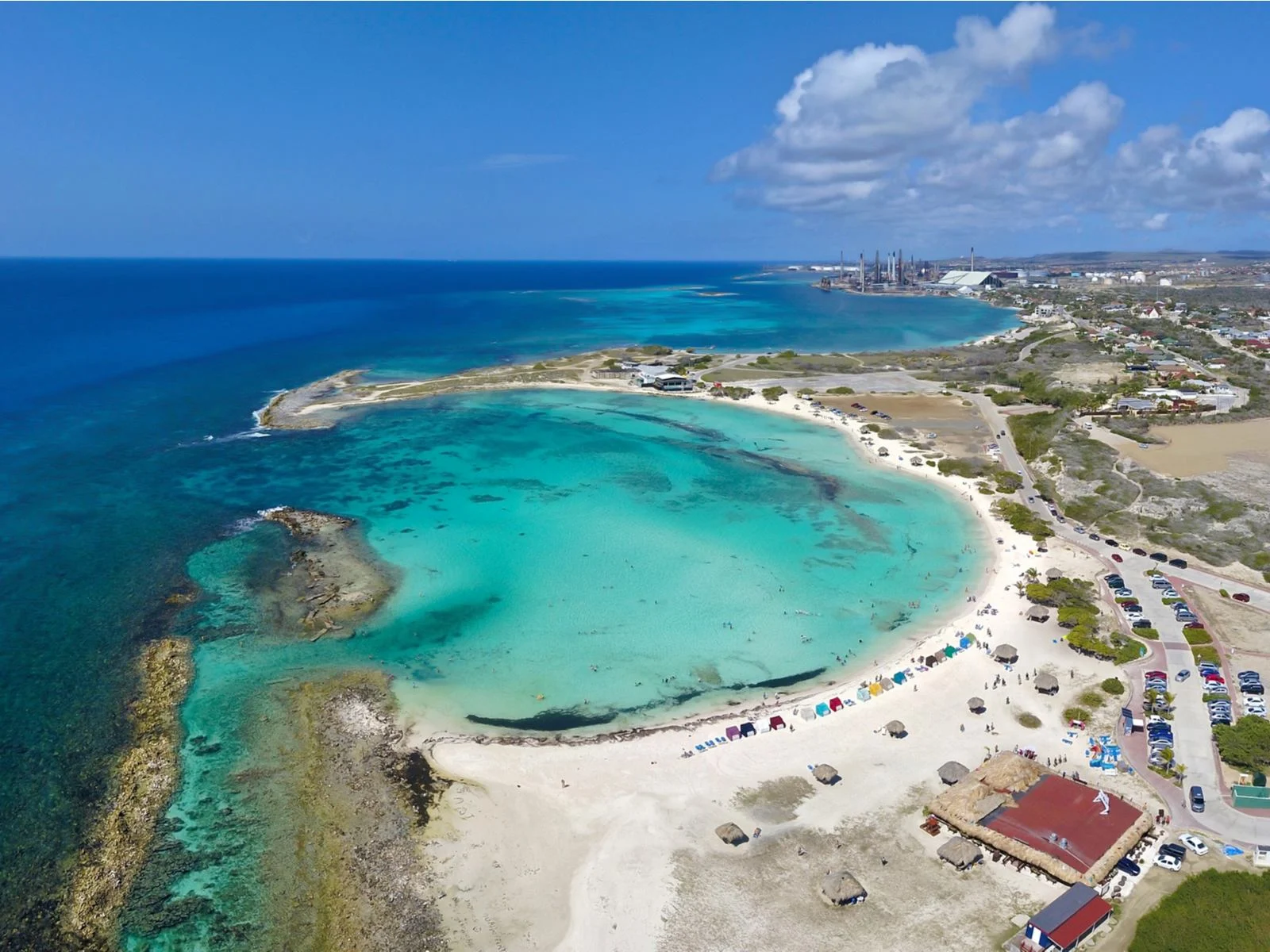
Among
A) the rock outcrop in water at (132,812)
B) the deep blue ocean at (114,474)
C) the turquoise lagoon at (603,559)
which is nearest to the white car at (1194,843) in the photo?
the turquoise lagoon at (603,559)

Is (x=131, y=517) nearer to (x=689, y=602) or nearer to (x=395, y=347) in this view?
(x=689, y=602)

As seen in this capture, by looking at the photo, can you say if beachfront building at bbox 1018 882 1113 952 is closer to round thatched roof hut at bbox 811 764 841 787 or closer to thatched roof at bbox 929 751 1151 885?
thatched roof at bbox 929 751 1151 885

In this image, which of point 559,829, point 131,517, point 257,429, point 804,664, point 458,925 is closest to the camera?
point 458,925

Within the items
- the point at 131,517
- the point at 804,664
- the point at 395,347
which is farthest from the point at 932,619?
the point at 395,347

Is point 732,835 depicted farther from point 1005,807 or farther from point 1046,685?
point 1046,685

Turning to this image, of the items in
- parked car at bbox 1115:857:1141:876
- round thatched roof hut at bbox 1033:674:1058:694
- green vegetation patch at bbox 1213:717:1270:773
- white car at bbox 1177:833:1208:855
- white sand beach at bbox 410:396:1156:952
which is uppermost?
green vegetation patch at bbox 1213:717:1270:773

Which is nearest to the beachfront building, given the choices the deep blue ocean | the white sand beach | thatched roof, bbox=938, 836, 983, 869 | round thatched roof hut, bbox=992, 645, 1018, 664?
the white sand beach

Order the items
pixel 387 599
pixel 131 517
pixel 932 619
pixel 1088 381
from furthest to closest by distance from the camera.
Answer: pixel 1088 381, pixel 131 517, pixel 387 599, pixel 932 619

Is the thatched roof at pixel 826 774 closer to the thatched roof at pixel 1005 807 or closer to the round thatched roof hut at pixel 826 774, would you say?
the round thatched roof hut at pixel 826 774
